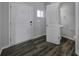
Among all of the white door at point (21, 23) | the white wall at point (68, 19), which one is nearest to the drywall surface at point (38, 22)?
the white door at point (21, 23)

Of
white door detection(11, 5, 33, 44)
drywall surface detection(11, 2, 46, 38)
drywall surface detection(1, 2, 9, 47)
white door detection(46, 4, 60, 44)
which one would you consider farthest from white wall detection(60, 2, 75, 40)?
drywall surface detection(1, 2, 9, 47)

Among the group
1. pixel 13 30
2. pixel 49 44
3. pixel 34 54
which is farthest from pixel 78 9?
pixel 13 30

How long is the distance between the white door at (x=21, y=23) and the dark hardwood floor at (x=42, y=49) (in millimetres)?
127

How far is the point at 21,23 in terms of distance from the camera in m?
1.68

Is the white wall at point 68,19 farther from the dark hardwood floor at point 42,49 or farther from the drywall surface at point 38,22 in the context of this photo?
the drywall surface at point 38,22

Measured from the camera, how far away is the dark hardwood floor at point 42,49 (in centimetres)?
165

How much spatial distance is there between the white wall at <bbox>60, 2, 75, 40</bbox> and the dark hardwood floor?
14cm

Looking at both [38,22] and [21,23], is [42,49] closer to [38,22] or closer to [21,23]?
[38,22]

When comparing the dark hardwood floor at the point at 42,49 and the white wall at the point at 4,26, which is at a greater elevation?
the white wall at the point at 4,26

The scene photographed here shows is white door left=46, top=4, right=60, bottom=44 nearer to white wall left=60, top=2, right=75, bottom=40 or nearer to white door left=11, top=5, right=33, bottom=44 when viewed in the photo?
white wall left=60, top=2, right=75, bottom=40

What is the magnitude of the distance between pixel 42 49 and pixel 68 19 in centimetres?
75

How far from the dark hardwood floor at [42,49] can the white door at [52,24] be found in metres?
0.10

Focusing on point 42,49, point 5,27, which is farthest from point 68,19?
point 5,27

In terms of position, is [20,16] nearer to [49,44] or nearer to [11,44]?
[11,44]
